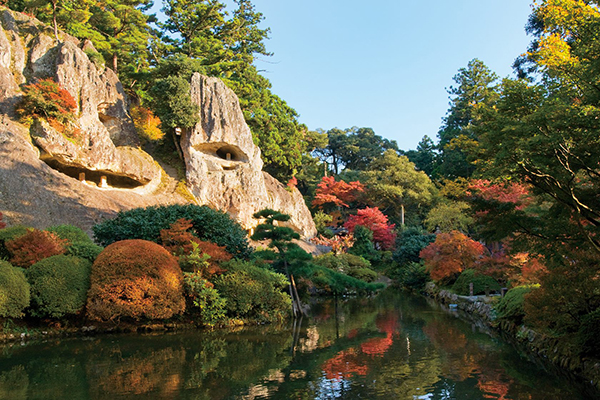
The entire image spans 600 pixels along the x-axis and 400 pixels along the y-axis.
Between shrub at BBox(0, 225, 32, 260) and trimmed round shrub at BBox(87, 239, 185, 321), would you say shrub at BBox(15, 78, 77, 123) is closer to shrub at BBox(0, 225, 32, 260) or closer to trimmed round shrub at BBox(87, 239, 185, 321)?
shrub at BBox(0, 225, 32, 260)

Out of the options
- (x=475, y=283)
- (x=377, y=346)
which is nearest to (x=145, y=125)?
(x=475, y=283)

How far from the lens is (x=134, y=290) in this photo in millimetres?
9750

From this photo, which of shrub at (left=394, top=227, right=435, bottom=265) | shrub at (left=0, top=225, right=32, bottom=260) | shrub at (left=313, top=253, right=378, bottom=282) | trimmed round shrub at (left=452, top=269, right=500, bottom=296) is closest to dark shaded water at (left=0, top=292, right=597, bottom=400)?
shrub at (left=0, top=225, right=32, bottom=260)

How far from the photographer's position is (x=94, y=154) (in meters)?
19.5

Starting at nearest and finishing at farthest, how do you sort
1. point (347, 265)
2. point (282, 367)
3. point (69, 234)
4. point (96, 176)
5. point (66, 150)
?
point (282, 367)
point (69, 234)
point (66, 150)
point (96, 176)
point (347, 265)

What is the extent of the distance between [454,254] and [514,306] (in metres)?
7.62

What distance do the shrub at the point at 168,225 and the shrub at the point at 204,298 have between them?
78.5 inches

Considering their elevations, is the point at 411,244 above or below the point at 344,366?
above

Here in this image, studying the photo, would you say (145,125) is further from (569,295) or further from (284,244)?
(569,295)

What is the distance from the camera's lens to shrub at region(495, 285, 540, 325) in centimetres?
1073

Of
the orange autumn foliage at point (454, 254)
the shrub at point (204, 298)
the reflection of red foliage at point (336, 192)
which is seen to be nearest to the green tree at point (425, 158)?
the reflection of red foliage at point (336, 192)

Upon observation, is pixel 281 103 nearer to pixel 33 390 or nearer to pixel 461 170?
pixel 461 170

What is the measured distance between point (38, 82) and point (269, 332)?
1600 cm

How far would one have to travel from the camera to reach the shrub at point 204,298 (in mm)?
10797
